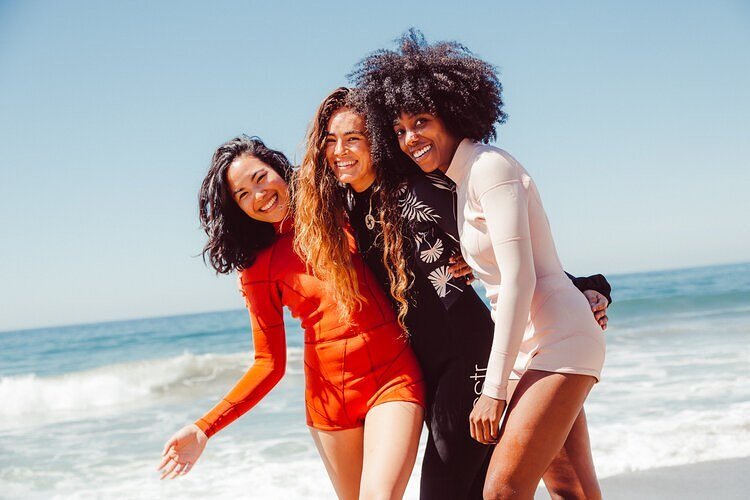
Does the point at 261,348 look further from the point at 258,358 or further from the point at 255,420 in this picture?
the point at 255,420

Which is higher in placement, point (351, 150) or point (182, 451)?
point (351, 150)

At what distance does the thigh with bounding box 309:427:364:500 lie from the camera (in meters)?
2.98

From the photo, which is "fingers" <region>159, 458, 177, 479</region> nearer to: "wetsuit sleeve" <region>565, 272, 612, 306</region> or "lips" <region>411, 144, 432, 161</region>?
"lips" <region>411, 144, 432, 161</region>

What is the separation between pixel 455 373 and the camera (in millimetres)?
2787

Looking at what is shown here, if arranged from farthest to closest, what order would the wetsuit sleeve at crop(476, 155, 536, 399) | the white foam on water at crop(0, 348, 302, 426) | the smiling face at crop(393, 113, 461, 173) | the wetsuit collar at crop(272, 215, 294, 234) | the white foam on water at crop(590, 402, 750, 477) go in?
the white foam on water at crop(0, 348, 302, 426) → the white foam on water at crop(590, 402, 750, 477) → the wetsuit collar at crop(272, 215, 294, 234) → the smiling face at crop(393, 113, 461, 173) → the wetsuit sleeve at crop(476, 155, 536, 399)

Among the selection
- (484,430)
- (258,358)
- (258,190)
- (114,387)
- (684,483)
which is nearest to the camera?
(484,430)

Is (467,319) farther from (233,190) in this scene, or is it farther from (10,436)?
(10,436)

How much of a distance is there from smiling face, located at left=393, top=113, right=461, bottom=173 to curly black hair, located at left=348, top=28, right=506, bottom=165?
0.03m

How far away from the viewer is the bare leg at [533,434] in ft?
7.80

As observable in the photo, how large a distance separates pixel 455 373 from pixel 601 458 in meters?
4.10

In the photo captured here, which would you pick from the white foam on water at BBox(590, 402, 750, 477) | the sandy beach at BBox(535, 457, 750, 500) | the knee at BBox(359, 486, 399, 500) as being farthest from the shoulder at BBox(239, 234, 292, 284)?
the white foam on water at BBox(590, 402, 750, 477)

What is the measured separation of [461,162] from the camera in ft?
8.42

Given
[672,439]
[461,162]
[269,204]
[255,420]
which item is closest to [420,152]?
[461,162]

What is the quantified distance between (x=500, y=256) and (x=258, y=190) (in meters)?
1.31
